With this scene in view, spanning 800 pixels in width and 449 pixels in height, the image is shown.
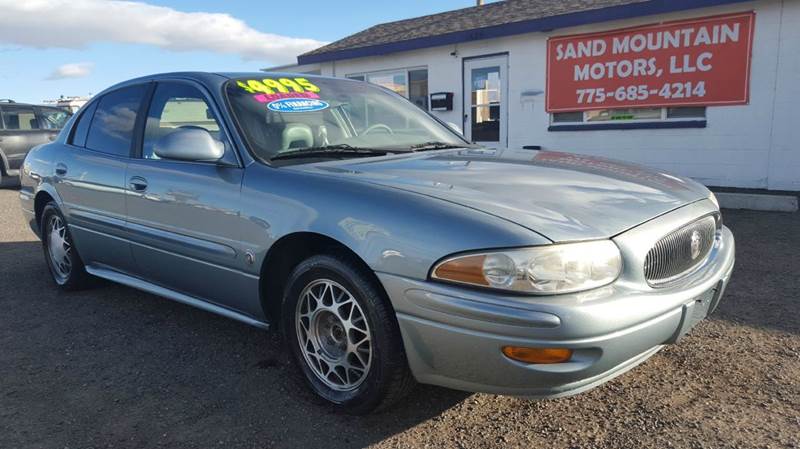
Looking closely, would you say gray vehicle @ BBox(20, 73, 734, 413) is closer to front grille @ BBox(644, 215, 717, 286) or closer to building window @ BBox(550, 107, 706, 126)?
front grille @ BBox(644, 215, 717, 286)

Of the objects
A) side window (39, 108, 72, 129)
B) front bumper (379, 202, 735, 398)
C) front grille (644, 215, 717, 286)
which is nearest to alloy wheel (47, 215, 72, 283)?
front bumper (379, 202, 735, 398)

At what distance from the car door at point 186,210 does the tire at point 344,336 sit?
35 centimetres

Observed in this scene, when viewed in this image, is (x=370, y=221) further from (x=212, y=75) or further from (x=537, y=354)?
(x=212, y=75)

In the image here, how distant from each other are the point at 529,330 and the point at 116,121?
3.39 metres

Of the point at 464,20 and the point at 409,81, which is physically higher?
the point at 464,20

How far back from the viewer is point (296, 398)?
2967 mm

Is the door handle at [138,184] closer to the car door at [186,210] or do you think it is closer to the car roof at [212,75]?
the car door at [186,210]

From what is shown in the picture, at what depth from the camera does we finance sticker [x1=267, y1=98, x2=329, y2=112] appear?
3.42 metres

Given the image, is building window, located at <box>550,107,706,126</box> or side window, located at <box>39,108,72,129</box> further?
side window, located at <box>39,108,72,129</box>

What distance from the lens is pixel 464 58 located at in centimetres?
1138

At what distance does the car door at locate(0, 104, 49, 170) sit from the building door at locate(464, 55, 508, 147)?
29.2ft

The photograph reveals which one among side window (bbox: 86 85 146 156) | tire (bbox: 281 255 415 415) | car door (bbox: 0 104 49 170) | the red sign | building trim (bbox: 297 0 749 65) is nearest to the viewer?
tire (bbox: 281 255 415 415)

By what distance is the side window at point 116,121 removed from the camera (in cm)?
402

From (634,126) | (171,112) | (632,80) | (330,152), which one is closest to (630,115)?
(634,126)
